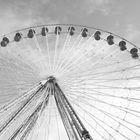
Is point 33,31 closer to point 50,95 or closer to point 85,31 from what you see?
point 85,31

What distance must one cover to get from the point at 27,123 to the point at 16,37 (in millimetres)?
9203

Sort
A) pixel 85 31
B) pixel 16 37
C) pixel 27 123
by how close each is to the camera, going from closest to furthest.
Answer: pixel 27 123
pixel 16 37
pixel 85 31

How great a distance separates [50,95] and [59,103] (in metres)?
2.37

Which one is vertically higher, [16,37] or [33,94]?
→ [16,37]

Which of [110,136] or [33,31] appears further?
[33,31]

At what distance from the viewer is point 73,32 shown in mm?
26609

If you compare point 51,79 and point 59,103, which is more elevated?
point 51,79

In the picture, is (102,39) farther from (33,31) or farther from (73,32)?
(33,31)

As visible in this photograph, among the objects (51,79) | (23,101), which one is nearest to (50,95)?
(51,79)

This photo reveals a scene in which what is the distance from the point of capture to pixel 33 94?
20.8 m

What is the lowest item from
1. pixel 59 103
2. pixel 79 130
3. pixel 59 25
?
pixel 79 130

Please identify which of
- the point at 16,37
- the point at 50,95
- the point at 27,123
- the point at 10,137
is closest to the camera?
Answer: the point at 10,137

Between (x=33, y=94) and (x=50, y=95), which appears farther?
(x=50, y=95)

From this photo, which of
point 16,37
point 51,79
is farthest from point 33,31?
point 51,79
